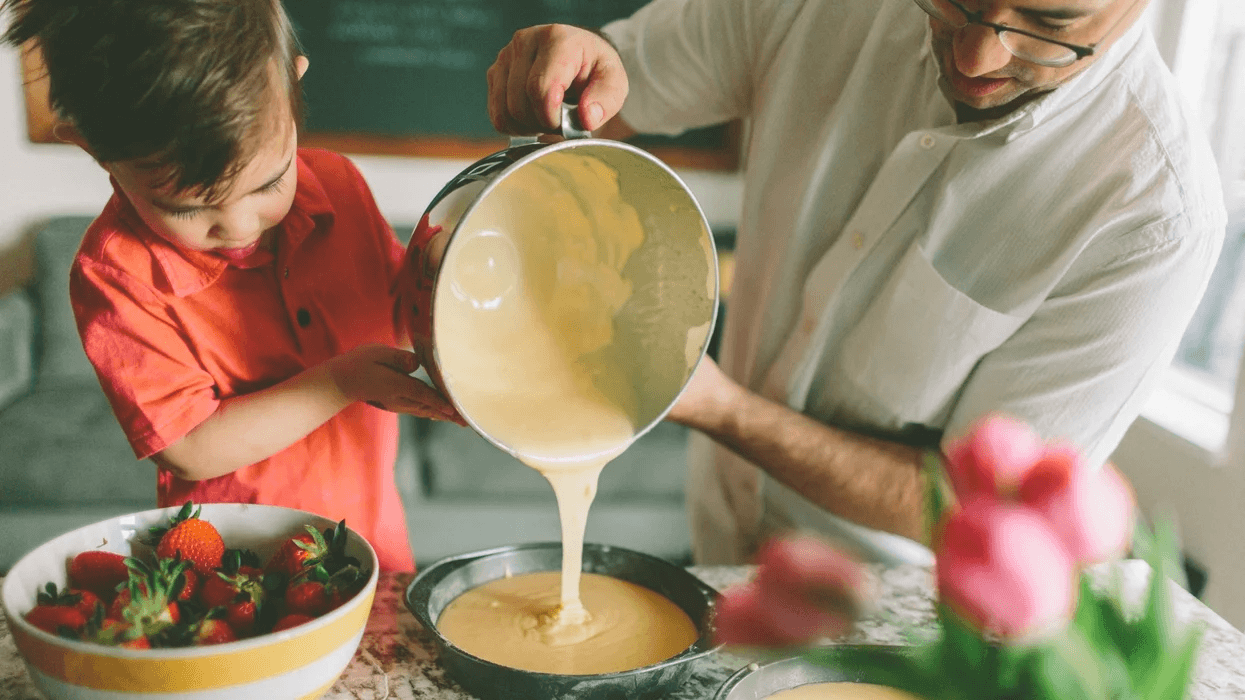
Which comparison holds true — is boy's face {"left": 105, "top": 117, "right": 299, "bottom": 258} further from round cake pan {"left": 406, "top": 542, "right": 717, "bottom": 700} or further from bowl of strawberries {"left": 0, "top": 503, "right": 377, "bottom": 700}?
round cake pan {"left": 406, "top": 542, "right": 717, "bottom": 700}

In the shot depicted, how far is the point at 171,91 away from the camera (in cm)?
82

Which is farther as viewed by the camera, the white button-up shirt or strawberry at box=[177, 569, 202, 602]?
the white button-up shirt

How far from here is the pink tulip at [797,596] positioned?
21.9 inches

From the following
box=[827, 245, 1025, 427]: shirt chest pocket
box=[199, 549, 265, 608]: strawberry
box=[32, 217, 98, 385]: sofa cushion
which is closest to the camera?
box=[199, 549, 265, 608]: strawberry

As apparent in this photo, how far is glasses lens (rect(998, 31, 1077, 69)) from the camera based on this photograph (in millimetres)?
961

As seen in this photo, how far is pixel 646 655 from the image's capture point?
982 mm

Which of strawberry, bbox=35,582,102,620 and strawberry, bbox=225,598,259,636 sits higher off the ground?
strawberry, bbox=35,582,102,620

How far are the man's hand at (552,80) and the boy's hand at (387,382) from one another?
303mm

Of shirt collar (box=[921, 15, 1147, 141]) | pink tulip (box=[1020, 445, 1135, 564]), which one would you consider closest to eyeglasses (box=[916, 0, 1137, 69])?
shirt collar (box=[921, 15, 1147, 141])

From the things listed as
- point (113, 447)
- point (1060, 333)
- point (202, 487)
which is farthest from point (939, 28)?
point (113, 447)

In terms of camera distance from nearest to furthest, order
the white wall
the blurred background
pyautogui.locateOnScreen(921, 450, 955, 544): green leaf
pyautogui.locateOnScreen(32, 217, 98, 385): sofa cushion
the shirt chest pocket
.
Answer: pyautogui.locateOnScreen(921, 450, 955, 544): green leaf, the shirt chest pocket, the blurred background, pyautogui.locateOnScreen(32, 217, 98, 385): sofa cushion, the white wall

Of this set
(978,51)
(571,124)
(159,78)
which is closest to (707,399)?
(571,124)

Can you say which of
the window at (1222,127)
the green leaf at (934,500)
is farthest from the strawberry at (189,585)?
the window at (1222,127)

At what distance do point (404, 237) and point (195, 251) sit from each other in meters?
2.36
